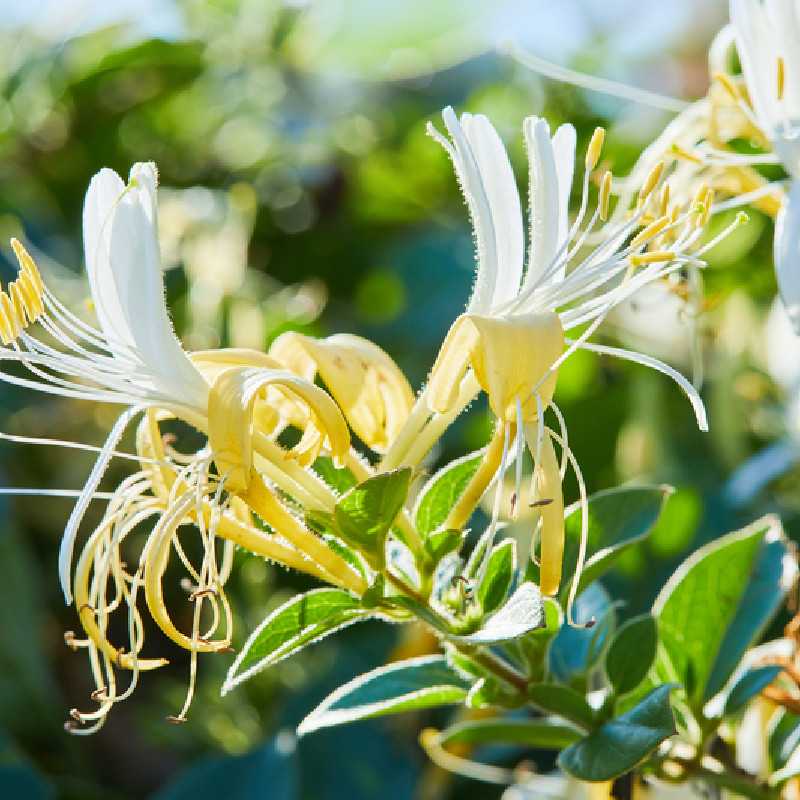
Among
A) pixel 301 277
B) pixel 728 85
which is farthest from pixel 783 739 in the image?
pixel 301 277

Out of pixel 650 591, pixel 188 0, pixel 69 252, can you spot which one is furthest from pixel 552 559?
pixel 188 0

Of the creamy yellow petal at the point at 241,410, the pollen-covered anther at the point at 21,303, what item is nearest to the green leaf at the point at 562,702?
the creamy yellow petal at the point at 241,410

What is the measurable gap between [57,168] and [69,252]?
0.46ft

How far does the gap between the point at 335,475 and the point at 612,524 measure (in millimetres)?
110

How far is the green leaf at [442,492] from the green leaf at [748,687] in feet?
0.47

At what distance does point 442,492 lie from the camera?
513mm

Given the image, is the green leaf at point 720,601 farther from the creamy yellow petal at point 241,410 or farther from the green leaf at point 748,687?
the creamy yellow petal at point 241,410

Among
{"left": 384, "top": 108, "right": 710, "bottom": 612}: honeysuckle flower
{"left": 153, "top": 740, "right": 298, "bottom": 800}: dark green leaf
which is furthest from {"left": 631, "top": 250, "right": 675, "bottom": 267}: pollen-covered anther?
{"left": 153, "top": 740, "right": 298, "bottom": 800}: dark green leaf

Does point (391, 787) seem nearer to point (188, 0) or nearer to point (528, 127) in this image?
point (528, 127)

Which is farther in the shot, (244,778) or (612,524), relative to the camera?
(244,778)

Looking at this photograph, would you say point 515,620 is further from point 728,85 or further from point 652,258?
point 728,85

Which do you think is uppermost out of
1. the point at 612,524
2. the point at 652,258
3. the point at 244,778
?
the point at 652,258

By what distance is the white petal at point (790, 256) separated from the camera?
1.65 ft

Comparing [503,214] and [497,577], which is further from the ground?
[503,214]
